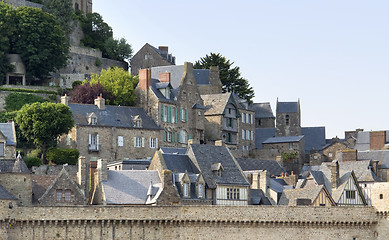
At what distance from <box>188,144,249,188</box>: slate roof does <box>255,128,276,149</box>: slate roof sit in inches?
840

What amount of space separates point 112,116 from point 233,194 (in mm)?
14314

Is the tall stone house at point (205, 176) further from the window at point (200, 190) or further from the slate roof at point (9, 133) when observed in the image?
the slate roof at point (9, 133)

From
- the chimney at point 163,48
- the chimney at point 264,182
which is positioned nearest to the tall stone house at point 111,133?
the chimney at point 264,182

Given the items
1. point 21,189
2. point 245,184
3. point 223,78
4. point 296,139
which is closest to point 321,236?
point 245,184

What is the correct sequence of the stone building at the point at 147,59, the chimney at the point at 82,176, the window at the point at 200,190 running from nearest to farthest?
the chimney at the point at 82,176
the window at the point at 200,190
the stone building at the point at 147,59

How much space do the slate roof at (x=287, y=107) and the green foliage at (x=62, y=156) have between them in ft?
90.8

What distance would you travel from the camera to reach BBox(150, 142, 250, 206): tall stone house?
56938mm

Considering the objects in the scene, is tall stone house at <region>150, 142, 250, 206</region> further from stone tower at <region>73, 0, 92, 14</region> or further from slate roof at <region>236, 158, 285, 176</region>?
stone tower at <region>73, 0, 92, 14</region>

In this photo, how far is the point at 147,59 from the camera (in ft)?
295

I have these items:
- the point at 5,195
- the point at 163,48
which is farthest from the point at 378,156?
the point at 5,195

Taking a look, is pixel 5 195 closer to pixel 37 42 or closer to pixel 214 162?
pixel 214 162

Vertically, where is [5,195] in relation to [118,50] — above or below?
below

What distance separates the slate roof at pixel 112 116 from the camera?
68.8 m

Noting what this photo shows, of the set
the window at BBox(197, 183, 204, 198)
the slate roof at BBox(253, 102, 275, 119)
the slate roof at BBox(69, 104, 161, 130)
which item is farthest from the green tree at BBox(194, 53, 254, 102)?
the window at BBox(197, 183, 204, 198)
